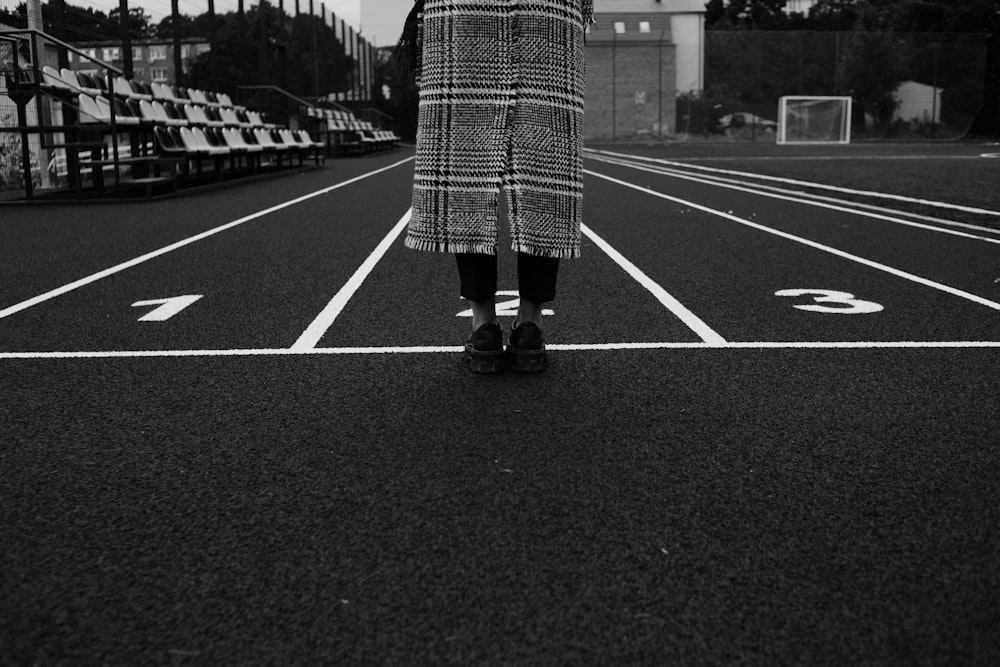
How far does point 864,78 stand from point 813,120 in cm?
374

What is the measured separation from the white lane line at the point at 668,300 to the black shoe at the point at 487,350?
3.34 ft

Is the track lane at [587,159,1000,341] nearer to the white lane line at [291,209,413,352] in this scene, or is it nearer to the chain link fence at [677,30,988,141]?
the white lane line at [291,209,413,352]

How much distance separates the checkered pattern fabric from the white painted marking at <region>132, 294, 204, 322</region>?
1.86 m

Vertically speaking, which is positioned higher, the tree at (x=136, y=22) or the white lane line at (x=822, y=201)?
the tree at (x=136, y=22)

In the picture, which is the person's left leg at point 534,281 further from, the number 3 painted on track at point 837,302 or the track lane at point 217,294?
the number 3 painted on track at point 837,302

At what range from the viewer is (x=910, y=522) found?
231 cm

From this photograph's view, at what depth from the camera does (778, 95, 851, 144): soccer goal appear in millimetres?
45781

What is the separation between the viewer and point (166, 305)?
17.5ft

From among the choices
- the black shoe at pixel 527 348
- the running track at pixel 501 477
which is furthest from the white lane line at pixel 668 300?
the black shoe at pixel 527 348

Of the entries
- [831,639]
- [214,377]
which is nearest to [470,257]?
[214,377]

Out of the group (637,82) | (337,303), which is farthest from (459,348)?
(637,82)

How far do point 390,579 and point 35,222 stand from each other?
31.1ft

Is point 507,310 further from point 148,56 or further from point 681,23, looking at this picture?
point 681,23

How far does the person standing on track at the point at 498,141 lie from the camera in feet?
11.8
